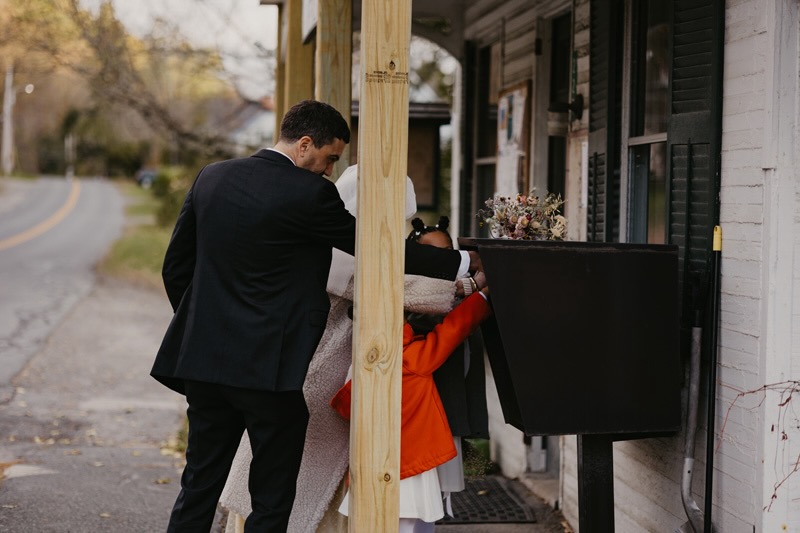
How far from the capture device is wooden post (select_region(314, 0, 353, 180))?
467 cm

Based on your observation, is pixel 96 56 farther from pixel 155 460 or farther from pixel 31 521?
pixel 31 521

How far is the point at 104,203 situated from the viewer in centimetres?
4344

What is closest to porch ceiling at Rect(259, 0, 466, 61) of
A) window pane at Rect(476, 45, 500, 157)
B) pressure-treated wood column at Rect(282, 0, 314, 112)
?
window pane at Rect(476, 45, 500, 157)

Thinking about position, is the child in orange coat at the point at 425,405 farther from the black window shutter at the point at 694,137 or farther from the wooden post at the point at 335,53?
the wooden post at the point at 335,53

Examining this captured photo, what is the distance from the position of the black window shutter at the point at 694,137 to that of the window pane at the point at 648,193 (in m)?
0.32

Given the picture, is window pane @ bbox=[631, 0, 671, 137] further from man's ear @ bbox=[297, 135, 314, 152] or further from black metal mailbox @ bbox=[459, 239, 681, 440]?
man's ear @ bbox=[297, 135, 314, 152]

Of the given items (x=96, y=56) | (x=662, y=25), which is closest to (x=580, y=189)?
(x=662, y=25)

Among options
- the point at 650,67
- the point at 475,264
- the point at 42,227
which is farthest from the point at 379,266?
the point at 42,227

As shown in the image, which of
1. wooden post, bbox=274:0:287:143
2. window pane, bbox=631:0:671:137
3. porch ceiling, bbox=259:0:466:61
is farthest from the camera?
porch ceiling, bbox=259:0:466:61

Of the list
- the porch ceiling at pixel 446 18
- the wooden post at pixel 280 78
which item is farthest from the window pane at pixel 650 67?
the porch ceiling at pixel 446 18

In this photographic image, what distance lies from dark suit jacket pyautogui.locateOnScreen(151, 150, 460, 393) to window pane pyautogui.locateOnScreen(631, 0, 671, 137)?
1821mm

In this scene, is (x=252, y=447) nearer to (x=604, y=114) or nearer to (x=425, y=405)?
(x=425, y=405)

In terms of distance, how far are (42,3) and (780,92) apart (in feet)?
43.6

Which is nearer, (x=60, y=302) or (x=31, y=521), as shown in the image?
(x=31, y=521)
